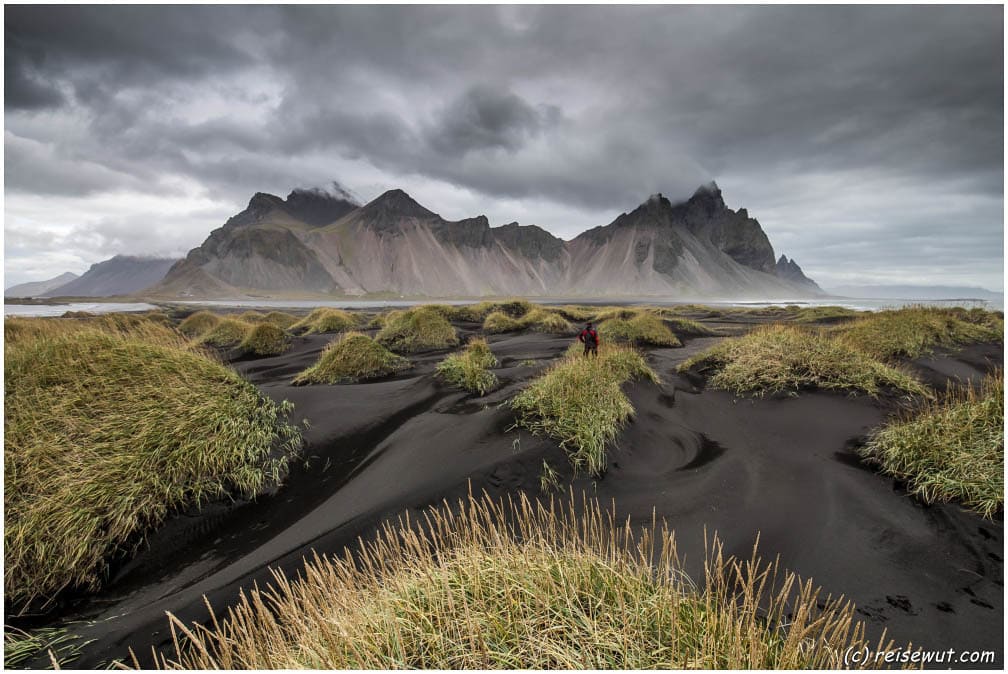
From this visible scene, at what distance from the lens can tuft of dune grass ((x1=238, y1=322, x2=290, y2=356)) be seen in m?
20.6

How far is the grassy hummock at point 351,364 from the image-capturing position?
13836 millimetres

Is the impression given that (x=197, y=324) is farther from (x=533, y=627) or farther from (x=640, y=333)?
(x=533, y=627)

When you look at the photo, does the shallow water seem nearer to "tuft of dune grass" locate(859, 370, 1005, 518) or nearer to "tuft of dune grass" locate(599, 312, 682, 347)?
"tuft of dune grass" locate(599, 312, 682, 347)

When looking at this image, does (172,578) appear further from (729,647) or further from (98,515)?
(729,647)

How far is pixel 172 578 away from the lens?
5566 millimetres

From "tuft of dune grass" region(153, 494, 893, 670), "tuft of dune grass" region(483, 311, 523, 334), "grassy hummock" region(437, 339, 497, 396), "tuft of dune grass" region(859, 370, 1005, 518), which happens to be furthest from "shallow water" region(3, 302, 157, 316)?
"tuft of dune grass" region(859, 370, 1005, 518)

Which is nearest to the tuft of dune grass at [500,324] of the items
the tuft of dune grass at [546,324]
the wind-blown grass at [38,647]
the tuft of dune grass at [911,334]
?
the tuft of dune grass at [546,324]

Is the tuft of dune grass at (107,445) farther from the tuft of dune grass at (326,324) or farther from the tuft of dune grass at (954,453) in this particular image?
the tuft of dune grass at (326,324)

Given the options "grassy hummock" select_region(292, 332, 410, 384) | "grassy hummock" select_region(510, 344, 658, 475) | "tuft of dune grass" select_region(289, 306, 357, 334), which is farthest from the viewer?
"tuft of dune grass" select_region(289, 306, 357, 334)

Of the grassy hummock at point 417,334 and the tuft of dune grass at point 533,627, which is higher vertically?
the grassy hummock at point 417,334

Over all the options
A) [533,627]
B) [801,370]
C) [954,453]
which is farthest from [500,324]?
[533,627]

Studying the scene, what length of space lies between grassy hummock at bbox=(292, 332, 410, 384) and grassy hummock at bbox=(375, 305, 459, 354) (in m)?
5.01

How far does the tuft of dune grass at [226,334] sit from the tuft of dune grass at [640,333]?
843 inches

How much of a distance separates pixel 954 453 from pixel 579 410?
6.62 meters
